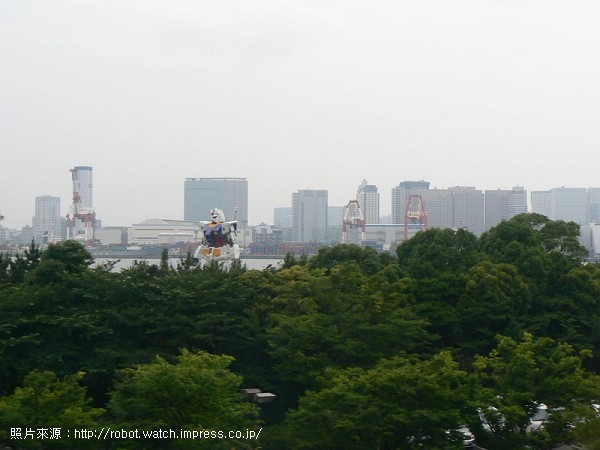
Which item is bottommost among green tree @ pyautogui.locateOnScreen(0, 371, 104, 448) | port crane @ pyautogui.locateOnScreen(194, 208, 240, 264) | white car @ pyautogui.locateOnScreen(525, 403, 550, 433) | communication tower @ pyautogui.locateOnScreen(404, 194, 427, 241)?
white car @ pyautogui.locateOnScreen(525, 403, 550, 433)

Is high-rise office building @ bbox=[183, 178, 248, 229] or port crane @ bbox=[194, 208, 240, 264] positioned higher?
high-rise office building @ bbox=[183, 178, 248, 229]

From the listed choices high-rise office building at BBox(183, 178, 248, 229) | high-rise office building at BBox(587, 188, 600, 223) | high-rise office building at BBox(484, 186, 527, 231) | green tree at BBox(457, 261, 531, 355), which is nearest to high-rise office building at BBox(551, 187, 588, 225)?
high-rise office building at BBox(587, 188, 600, 223)

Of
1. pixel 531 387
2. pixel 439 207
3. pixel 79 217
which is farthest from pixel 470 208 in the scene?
pixel 531 387

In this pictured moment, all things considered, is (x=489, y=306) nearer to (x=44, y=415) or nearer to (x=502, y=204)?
(x=44, y=415)

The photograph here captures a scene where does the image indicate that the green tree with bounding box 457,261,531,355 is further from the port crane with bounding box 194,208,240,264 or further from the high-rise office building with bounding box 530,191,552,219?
the high-rise office building with bounding box 530,191,552,219

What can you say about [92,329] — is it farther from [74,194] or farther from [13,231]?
[13,231]

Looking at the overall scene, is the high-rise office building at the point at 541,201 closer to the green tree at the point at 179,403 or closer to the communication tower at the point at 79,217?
the communication tower at the point at 79,217

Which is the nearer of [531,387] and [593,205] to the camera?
[531,387]
